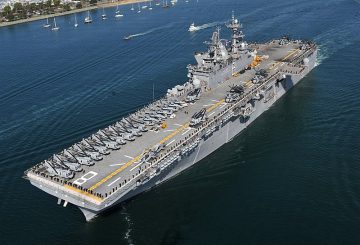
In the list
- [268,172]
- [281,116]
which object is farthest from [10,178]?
[281,116]

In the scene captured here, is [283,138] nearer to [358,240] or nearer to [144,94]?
[358,240]

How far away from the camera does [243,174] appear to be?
40.7 m

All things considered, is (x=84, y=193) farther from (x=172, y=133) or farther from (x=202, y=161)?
(x=202, y=161)

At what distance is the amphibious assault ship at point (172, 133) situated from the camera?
34.2 meters

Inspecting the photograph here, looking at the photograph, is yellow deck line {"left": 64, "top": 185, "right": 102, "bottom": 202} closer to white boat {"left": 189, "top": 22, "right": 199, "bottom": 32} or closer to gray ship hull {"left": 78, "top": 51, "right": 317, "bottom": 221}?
gray ship hull {"left": 78, "top": 51, "right": 317, "bottom": 221}

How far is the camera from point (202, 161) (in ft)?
143

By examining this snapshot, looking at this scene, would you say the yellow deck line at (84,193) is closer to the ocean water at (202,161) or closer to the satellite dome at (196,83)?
the ocean water at (202,161)

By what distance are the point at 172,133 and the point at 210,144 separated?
184 inches

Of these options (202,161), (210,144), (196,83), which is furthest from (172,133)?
(196,83)

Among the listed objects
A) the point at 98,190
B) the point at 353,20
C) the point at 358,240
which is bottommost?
the point at 358,240

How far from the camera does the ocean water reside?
33.1 meters

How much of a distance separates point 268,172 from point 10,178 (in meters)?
25.8

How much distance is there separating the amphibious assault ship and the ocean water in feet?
7.05

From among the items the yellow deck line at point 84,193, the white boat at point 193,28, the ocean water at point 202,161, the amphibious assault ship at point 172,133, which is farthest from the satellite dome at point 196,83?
the white boat at point 193,28
